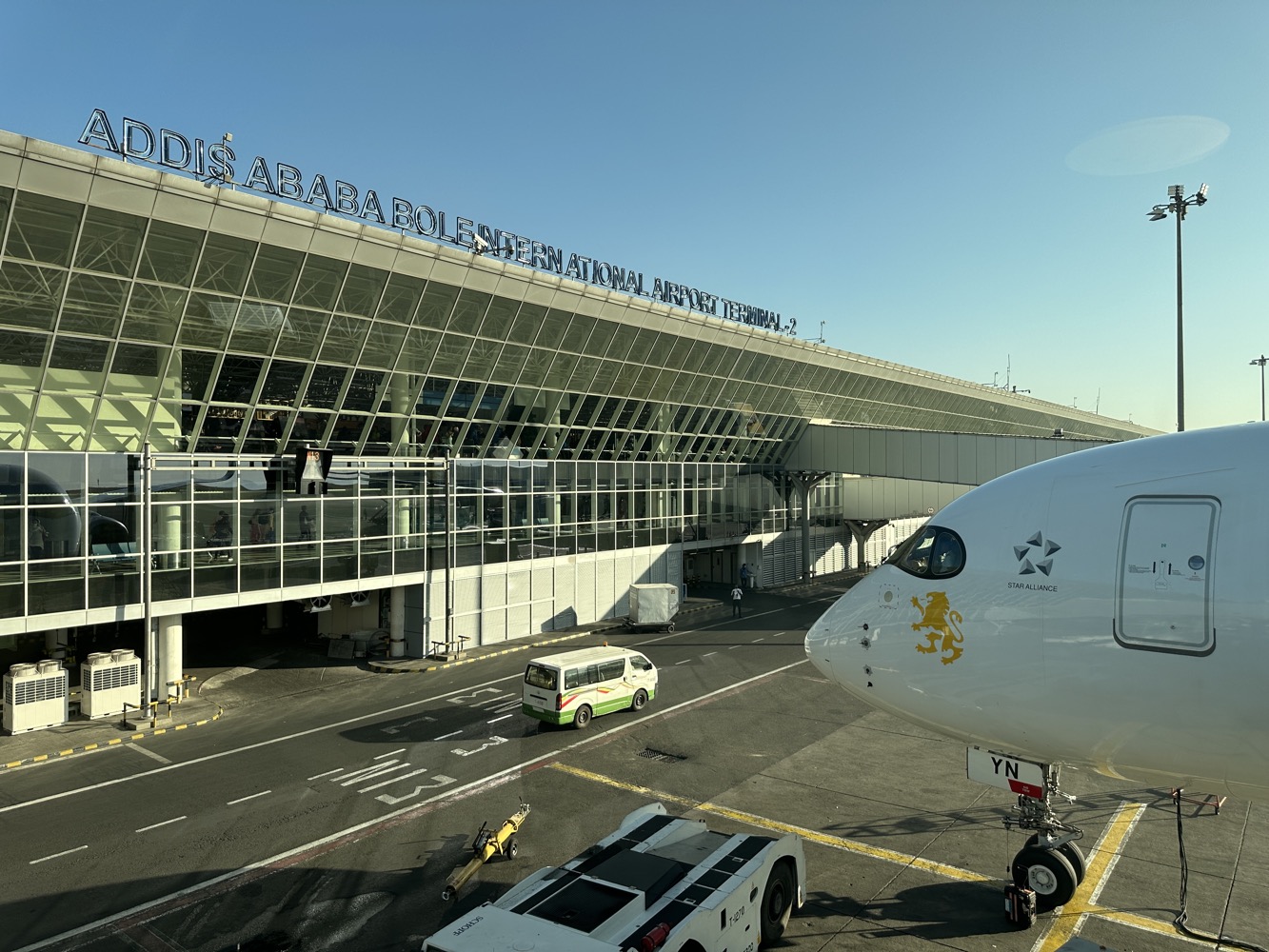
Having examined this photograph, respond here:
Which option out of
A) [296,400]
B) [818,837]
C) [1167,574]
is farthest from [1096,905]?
[296,400]

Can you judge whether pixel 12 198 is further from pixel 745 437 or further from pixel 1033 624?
pixel 745 437

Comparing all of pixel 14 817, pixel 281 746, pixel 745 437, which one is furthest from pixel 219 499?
pixel 745 437

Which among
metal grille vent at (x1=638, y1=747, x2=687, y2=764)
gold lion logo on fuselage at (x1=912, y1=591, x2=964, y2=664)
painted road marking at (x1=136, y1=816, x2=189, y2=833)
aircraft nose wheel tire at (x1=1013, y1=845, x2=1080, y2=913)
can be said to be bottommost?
painted road marking at (x1=136, y1=816, x2=189, y2=833)

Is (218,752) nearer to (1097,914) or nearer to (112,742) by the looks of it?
(112,742)

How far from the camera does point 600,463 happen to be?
4547 centimetres

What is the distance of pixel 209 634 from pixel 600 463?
2140 centimetres

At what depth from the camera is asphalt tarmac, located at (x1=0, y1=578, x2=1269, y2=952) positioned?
1367 centimetres

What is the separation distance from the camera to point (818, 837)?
17016 millimetres

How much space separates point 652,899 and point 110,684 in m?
23.9

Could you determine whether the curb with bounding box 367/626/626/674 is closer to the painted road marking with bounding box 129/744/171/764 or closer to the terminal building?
the terminal building

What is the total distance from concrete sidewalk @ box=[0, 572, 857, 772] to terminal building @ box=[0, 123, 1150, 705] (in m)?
1.15

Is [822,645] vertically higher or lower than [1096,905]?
higher

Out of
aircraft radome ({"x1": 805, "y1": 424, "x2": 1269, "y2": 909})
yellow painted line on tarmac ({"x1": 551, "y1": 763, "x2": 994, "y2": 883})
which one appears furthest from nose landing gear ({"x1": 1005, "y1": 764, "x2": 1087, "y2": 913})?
aircraft radome ({"x1": 805, "y1": 424, "x2": 1269, "y2": 909})

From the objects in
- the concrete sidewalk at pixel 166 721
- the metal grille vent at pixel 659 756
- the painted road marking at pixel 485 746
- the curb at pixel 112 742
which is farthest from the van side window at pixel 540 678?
the curb at pixel 112 742
